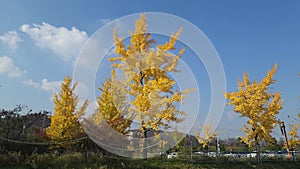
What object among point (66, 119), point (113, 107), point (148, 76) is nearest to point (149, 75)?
point (148, 76)

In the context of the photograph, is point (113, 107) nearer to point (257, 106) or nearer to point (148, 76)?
point (148, 76)

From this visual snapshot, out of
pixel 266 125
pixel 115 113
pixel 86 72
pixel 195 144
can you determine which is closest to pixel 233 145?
pixel 195 144

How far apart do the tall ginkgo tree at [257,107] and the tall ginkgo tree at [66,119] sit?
8.59 metres

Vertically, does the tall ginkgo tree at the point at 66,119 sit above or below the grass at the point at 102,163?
above

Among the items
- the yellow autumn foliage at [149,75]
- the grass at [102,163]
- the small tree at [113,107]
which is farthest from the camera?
the small tree at [113,107]

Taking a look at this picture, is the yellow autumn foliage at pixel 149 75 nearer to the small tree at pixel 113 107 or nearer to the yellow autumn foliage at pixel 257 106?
the small tree at pixel 113 107

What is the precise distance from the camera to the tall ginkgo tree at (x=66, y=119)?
37.5ft

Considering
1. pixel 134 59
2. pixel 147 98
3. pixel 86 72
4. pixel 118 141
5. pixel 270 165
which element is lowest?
pixel 270 165

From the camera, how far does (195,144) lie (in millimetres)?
23109

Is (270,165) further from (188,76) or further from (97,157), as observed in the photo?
(97,157)

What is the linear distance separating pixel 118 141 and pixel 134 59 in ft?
13.0

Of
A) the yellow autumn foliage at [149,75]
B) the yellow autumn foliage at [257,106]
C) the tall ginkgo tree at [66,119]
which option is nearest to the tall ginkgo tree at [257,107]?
the yellow autumn foliage at [257,106]

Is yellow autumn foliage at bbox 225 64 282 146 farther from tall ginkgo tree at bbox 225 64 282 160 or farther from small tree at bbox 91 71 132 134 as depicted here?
small tree at bbox 91 71 132 134

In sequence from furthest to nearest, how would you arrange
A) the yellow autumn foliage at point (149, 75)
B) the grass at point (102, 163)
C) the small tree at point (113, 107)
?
the small tree at point (113, 107)
the yellow autumn foliage at point (149, 75)
the grass at point (102, 163)
